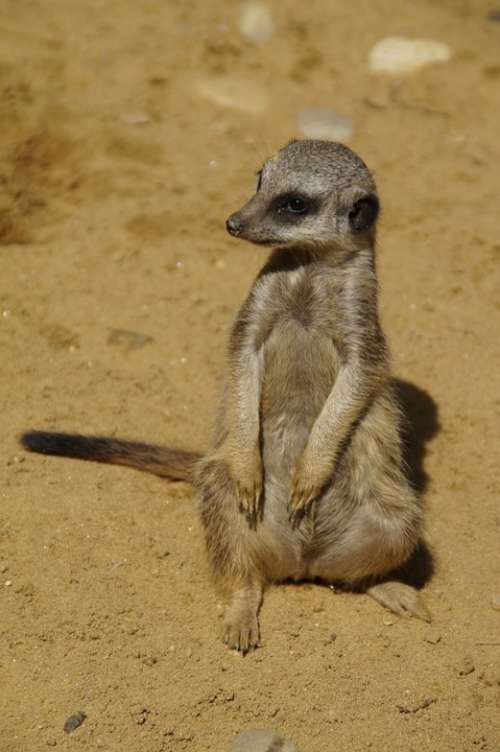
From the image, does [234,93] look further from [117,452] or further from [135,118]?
[117,452]

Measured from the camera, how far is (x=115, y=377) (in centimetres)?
376

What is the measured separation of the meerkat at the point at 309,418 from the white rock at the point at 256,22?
2.92 m

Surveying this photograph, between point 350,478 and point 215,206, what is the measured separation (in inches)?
74.4

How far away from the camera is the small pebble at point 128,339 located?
391cm

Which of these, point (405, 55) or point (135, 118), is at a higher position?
point (405, 55)

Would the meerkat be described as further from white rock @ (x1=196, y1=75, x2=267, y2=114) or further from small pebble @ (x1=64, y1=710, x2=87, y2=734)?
white rock @ (x1=196, y1=75, x2=267, y2=114)

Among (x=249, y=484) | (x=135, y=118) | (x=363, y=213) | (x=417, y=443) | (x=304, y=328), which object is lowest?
(x=417, y=443)

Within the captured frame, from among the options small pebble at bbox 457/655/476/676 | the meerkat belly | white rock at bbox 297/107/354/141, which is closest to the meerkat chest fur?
the meerkat belly

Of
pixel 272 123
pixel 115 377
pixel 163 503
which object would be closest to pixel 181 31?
pixel 272 123

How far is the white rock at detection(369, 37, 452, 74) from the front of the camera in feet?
18.0

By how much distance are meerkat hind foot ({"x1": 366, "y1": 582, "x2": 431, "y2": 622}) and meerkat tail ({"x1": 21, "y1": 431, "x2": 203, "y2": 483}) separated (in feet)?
2.26

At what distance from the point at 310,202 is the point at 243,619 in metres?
1.17

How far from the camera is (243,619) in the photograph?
2906 mm

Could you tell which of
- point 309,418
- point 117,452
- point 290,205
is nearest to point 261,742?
point 309,418
